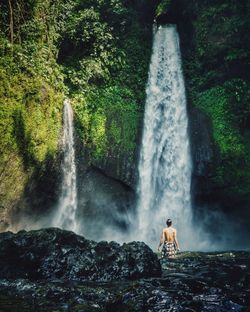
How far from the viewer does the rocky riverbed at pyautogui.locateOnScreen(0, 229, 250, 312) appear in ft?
18.2

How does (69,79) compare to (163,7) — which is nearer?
(69,79)

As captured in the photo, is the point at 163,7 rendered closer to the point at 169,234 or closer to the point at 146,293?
the point at 169,234

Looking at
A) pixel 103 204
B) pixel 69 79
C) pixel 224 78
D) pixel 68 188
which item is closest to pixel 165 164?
pixel 103 204

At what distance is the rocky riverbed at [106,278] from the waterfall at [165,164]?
4.62m

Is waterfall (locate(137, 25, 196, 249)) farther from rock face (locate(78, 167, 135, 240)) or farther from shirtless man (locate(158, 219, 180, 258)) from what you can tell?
shirtless man (locate(158, 219, 180, 258))

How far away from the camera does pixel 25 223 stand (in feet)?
41.8

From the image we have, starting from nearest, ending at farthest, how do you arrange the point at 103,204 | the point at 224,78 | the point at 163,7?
1. the point at 103,204
2. the point at 224,78
3. the point at 163,7

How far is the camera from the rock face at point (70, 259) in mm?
7727

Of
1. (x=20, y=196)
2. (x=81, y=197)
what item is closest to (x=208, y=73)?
(x=81, y=197)

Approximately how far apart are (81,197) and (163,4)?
10136 mm

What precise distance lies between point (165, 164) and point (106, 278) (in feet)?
26.1

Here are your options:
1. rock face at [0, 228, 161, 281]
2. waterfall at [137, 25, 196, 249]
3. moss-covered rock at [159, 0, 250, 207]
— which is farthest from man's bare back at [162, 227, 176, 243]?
moss-covered rock at [159, 0, 250, 207]

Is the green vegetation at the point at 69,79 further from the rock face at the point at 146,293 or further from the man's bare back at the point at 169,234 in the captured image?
the rock face at the point at 146,293

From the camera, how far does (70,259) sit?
8023mm
